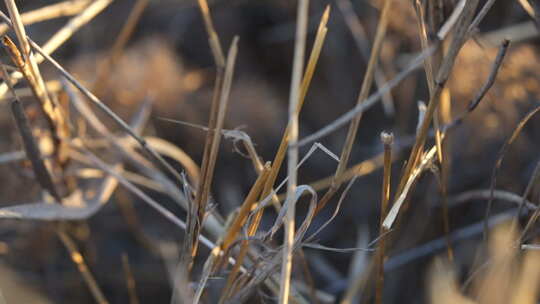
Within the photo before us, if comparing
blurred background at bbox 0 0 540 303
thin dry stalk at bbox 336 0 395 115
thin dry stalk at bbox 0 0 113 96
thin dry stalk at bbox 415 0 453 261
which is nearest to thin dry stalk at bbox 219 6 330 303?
thin dry stalk at bbox 415 0 453 261

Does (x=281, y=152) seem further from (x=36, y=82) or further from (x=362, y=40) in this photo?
(x=362, y=40)

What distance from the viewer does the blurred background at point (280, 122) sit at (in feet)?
3.94

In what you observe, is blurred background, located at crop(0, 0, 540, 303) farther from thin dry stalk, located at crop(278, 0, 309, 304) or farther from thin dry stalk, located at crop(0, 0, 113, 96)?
thin dry stalk, located at crop(278, 0, 309, 304)

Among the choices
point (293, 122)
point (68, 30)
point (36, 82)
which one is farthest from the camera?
point (68, 30)

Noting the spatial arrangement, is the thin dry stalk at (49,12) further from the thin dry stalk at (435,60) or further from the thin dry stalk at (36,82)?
the thin dry stalk at (435,60)

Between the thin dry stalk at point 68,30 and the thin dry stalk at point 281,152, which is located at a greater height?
the thin dry stalk at point 68,30

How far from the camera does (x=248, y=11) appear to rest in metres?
1.92

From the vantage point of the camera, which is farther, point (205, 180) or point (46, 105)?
point (46, 105)

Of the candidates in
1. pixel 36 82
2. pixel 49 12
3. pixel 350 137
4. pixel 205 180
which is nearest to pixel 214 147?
pixel 205 180

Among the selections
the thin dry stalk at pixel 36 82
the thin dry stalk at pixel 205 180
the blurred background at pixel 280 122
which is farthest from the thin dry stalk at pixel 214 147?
the blurred background at pixel 280 122

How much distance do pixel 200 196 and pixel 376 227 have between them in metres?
0.88

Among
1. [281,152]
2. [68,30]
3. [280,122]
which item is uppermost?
[68,30]

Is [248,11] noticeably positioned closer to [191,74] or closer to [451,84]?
[191,74]

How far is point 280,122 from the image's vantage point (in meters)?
1.65
